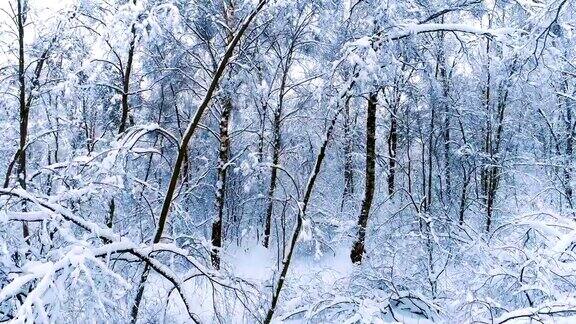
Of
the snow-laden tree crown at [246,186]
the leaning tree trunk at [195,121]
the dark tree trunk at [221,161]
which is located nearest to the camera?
the snow-laden tree crown at [246,186]

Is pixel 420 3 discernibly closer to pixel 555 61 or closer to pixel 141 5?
pixel 555 61

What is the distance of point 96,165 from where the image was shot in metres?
3.79

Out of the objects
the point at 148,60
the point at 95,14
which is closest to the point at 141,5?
the point at 95,14

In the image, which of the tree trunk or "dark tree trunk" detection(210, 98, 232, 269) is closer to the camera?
the tree trunk

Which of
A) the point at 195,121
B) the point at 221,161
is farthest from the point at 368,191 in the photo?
the point at 195,121

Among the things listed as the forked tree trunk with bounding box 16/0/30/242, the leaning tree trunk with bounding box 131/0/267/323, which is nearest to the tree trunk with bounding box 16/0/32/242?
the forked tree trunk with bounding box 16/0/30/242

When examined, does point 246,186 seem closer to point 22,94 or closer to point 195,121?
point 22,94

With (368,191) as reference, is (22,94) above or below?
above

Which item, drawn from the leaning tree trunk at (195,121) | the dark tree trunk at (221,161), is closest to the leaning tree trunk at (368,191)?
the dark tree trunk at (221,161)

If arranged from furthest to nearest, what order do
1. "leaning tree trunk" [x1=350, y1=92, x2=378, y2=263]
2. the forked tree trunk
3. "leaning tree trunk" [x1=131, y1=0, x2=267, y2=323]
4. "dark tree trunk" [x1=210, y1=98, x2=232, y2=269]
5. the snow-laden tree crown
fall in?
"dark tree trunk" [x1=210, y1=98, x2=232, y2=269] → "leaning tree trunk" [x1=350, y1=92, x2=378, y2=263] → the forked tree trunk → "leaning tree trunk" [x1=131, y1=0, x2=267, y2=323] → the snow-laden tree crown

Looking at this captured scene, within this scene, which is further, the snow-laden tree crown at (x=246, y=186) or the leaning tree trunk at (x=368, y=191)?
the leaning tree trunk at (x=368, y=191)

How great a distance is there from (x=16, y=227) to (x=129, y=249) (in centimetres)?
90

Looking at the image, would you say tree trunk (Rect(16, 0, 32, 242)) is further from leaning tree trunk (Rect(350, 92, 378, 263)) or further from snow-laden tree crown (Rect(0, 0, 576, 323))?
leaning tree trunk (Rect(350, 92, 378, 263))

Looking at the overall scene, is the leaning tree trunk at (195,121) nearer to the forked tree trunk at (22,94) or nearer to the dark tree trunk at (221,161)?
the forked tree trunk at (22,94)
